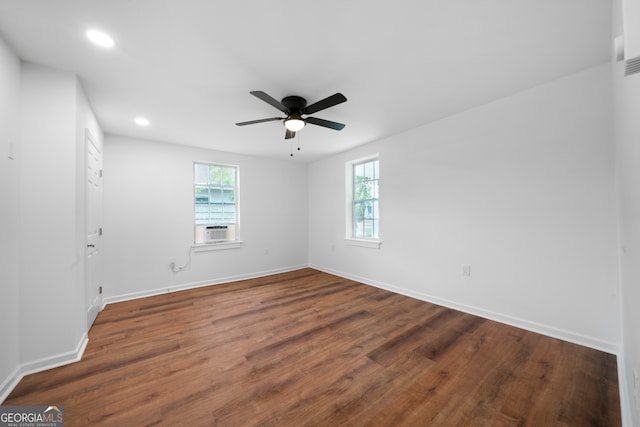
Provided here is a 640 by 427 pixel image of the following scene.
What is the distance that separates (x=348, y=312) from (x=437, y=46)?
9.32ft

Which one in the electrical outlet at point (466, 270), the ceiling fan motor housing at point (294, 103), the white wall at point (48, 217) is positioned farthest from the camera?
the electrical outlet at point (466, 270)

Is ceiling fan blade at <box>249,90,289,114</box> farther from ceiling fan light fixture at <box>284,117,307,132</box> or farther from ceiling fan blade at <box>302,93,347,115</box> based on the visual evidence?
ceiling fan blade at <box>302,93,347,115</box>

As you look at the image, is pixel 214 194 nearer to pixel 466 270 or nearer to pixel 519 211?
pixel 466 270

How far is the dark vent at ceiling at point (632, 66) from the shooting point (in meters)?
0.54

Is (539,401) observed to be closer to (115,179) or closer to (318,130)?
(318,130)

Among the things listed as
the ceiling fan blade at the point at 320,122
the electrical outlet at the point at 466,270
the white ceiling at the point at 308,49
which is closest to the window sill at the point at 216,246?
the white ceiling at the point at 308,49

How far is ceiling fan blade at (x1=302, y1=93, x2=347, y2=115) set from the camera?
206cm

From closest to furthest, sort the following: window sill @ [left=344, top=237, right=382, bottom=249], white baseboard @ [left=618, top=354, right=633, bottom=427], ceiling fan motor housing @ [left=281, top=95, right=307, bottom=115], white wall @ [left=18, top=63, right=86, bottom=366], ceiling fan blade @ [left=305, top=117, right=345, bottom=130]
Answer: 1. white baseboard @ [left=618, top=354, right=633, bottom=427]
2. white wall @ [left=18, top=63, right=86, bottom=366]
3. ceiling fan motor housing @ [left=281, top=95, right=307, bottom=115]
4. ceiling fan blade @ [left=305, top=117, right=345, bottom=130]
5. window sill @ [left=344, top=237, right=382, bottom=249]

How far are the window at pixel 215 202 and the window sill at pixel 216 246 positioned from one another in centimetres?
7

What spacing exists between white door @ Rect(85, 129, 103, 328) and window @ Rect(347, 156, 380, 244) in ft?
12.2

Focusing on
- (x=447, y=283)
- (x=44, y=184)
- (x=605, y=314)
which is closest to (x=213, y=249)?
(x=44, y=184)

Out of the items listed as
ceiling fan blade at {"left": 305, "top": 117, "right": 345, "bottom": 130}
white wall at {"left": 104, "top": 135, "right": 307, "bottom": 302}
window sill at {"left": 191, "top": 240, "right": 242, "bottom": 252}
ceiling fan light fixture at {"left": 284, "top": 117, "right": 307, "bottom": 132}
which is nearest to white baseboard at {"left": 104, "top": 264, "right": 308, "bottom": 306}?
white wall at {"left": 104, "top": 135, "right": 307, "bottom": 302}

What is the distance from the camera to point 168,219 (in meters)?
3.99

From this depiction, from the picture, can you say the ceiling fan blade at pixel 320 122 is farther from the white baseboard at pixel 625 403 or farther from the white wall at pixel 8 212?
the white baseboard at pixel 625 403
